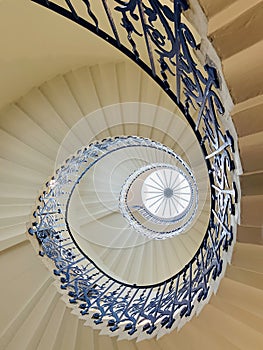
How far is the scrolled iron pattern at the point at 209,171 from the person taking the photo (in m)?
2.03

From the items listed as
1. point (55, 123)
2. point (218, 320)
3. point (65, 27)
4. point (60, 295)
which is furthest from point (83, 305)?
point (65, 27)

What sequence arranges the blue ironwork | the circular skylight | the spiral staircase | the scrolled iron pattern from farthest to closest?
1. the circular skylight
2. the blue ironwork
3. the spiral staircase
4. the scrolled iron pattern

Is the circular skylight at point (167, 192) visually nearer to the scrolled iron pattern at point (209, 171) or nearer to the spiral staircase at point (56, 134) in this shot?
the spiral staircase at point (56, 134)

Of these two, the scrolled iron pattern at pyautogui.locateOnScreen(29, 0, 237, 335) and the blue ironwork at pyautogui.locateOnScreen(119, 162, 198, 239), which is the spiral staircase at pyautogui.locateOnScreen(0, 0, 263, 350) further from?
the blue ironwork at pyautogui.locateOnScreen(119, 162, 198, 239)

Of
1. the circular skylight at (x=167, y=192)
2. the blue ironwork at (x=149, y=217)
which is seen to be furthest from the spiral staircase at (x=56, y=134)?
the circular skylight at (x=167, y=192)

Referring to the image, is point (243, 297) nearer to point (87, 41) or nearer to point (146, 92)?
point (146, 92)

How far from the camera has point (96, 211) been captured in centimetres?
801

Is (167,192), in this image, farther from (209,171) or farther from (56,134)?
(209,171)

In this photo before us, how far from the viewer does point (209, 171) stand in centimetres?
324

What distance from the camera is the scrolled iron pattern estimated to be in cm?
203

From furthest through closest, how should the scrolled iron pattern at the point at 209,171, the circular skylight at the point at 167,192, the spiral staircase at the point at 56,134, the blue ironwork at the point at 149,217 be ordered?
1. the circular skylight at the point at 167,192
2. the blue ironwork at the point at 149,217
3. the spiral staircase at the point at 56,134
4. the scrolled iron pattern at the point at 209,171

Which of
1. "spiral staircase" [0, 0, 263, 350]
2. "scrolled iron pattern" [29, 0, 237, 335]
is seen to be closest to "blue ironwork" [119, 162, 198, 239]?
"spiral staircase" [0, 0, 263, 350]

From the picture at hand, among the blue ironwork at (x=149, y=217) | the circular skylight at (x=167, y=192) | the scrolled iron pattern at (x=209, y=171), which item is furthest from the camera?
the circular skylight at (x=167, y=192)

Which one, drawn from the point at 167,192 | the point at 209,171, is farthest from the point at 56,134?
the point at 167,192
